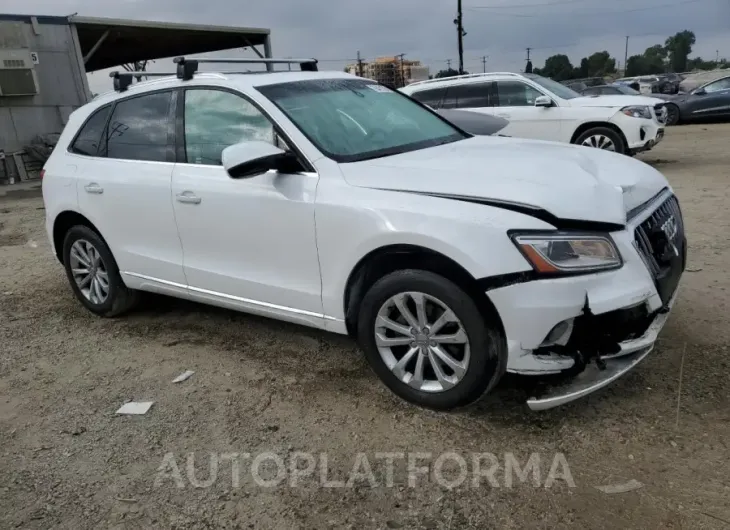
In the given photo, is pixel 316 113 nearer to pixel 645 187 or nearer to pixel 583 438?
pixel 645 187

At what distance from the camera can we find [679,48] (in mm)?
99312

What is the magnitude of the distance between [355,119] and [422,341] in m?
1.51

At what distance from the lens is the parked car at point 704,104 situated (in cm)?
1739

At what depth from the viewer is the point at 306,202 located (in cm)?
330

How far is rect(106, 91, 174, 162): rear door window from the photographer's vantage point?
4121 mm

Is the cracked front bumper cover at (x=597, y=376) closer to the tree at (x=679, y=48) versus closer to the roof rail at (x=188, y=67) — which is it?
the roof rail at (x=188, y=67)

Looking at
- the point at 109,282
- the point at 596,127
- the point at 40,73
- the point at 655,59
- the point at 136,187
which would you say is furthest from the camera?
the point at 655,59

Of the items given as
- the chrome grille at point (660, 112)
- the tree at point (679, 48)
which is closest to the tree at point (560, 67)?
the tree at point (679, 48)

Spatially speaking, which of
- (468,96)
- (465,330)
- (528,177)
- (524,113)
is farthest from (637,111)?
(465,330)

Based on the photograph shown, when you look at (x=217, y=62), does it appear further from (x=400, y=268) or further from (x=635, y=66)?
(x=635, y=66)

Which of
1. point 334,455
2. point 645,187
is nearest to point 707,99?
point 645,187

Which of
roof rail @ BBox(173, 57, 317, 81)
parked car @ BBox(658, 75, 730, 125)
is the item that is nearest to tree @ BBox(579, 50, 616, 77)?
parked car @ BBox(658, 75, 730, 125)

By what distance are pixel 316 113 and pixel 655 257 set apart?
79.1 inches

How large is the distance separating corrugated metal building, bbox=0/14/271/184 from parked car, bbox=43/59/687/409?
1276 centimetres
